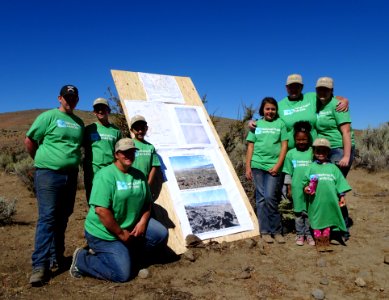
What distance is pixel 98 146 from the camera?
4223 millimetres

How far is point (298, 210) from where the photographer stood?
15.5ft

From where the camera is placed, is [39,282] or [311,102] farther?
[311,102]

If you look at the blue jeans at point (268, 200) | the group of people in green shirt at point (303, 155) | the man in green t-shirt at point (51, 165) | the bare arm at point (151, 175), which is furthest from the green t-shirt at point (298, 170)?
the man in green t-shirt at point (51, 165)

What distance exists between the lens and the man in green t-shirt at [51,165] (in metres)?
3.68

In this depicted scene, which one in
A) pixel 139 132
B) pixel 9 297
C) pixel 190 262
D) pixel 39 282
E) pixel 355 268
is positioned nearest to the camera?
pixel 9 297

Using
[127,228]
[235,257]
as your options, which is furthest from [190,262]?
[127,228]

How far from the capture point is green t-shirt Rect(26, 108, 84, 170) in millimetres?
3723

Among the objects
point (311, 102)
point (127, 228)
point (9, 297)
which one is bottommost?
point (9, 297)

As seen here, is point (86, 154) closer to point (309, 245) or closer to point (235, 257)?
point (235, 257)

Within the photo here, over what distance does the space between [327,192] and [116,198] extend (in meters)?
2.70

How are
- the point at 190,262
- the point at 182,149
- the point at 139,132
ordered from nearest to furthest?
the point at 190,262 → the point at 139,132 → the point at 182,149

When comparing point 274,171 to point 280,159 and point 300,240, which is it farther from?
point 300,240

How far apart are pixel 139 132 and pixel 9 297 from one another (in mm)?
2267

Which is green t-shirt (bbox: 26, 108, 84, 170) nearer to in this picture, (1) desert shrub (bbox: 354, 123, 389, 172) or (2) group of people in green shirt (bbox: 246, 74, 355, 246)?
(2) group of people in green shirt (bbox: 246, 74, 355, 246)
